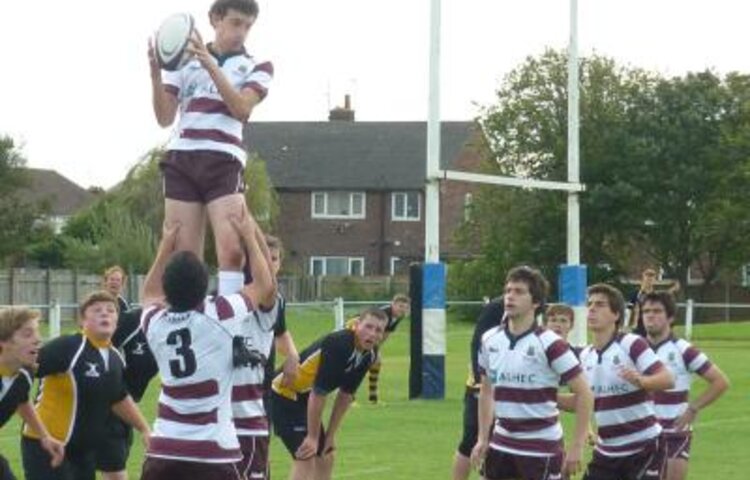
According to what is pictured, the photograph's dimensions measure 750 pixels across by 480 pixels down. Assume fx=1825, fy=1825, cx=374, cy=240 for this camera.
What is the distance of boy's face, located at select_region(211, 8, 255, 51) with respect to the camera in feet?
32.8

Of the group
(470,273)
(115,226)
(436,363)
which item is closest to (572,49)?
(436,363)

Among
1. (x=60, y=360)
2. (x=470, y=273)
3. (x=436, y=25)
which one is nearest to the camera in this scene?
(x=60, y=360)

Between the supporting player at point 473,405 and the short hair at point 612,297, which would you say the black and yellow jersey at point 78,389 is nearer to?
the short hair at point 612,297

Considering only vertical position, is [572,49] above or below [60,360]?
above

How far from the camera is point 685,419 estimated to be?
13453 millimetres

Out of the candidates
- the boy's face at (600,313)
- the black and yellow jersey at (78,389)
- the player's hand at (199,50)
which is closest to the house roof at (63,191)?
the black and yellow jersey at (78,389)

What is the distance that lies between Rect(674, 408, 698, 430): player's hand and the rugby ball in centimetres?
546

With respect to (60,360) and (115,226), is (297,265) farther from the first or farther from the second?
(60,360)

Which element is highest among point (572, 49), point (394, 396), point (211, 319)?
point (572, 49)

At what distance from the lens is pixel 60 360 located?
1235 centimetres

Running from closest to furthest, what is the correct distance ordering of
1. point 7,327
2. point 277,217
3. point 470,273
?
point 7,327
point 470,273
point 277,217

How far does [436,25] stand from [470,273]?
3838cm

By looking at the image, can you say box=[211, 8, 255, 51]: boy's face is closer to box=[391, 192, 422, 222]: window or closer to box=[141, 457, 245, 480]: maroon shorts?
box=[141, 457, 245, 480]: maroon shorts

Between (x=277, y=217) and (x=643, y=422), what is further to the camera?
(x=277, y=217)
